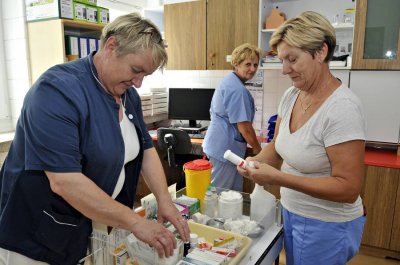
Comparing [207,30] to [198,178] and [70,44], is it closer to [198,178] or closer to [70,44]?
[70,44]

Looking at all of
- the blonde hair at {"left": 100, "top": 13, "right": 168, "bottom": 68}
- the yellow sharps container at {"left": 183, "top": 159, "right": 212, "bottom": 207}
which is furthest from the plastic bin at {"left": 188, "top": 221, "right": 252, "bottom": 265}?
the blonde hair at {"left": 100, "top": 13, "right": 168, "bottom": 68}

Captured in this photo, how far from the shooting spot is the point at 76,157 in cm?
89

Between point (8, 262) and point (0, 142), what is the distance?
1.67 m

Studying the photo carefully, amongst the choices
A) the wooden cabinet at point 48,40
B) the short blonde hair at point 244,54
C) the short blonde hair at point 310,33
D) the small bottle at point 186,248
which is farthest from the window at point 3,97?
the short blonde hair at point 310,33

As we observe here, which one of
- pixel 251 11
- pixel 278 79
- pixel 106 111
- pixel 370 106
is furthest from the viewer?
pixel 278 79

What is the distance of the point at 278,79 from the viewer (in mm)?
3195

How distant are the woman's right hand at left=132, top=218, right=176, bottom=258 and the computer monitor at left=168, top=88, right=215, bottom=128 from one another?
2584mm

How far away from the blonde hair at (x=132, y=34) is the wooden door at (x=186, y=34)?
2.29 metres

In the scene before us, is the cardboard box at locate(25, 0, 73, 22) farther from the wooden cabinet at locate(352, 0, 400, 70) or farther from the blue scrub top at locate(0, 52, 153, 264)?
the wooden cabinet at locate(352, 0, 400, 70)

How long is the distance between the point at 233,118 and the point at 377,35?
4.15 feet

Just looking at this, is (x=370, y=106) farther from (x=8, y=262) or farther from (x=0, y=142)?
(x=0, y=142)

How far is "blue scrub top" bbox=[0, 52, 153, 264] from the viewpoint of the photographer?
883 mm

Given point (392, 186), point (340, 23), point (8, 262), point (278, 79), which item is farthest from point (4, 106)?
point (392, 186)

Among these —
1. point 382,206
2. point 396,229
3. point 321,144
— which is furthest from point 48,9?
point 396,229
